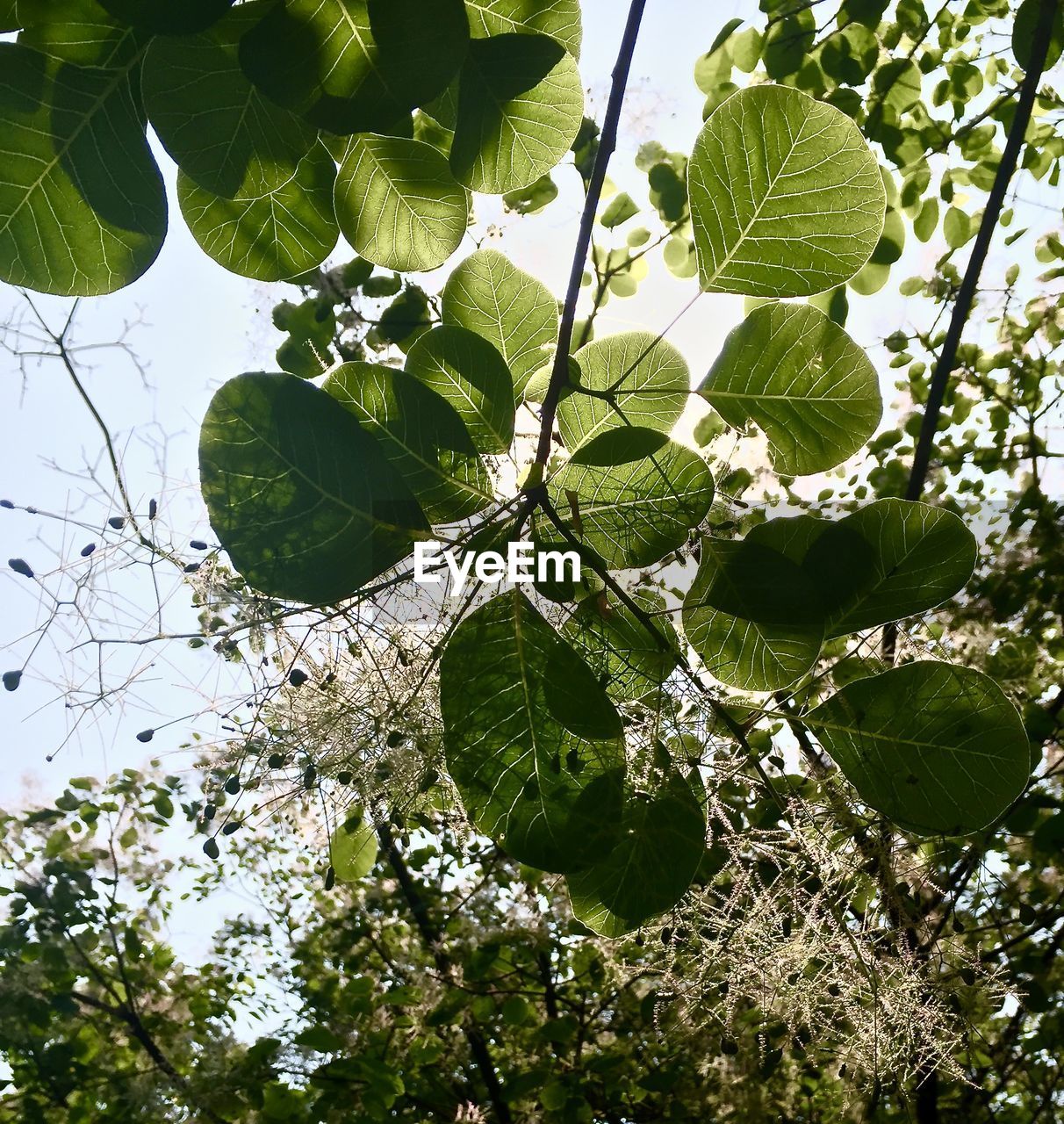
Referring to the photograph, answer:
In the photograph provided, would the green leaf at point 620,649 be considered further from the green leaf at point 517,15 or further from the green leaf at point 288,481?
the green leaf at point 517,15

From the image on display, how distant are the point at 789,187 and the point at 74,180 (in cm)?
38

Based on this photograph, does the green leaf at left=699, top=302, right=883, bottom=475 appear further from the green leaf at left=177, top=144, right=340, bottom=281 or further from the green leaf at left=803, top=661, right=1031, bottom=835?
the green leaf at left=177, top=144, right=340, bottom=281

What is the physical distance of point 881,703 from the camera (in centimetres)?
55

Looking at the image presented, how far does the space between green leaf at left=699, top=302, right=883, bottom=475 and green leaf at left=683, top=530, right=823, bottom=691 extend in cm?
6

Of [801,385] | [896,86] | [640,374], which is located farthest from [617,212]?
[801,385]

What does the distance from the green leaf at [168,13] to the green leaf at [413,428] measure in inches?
6.6

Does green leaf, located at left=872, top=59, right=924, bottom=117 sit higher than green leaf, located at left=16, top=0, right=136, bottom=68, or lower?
higher

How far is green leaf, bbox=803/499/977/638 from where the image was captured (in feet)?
1.76

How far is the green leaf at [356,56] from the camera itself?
377mm

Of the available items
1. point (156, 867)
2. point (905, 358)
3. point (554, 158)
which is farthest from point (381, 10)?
point (156, 867)

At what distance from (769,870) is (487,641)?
31.9 inches

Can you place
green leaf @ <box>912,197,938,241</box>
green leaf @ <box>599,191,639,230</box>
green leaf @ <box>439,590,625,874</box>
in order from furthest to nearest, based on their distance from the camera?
1. green leaf @ <box>912,197,938,241</box>
2. green leaf @ <box>599,191,639,230</box>
3. green leaf @ <box>439,590,625,874</box>

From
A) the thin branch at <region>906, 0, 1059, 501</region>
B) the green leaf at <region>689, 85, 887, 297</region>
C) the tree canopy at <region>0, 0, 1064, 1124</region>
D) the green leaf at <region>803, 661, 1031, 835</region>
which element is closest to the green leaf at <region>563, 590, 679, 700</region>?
the tree canopy at <region>0, 0, 1064, 1124</region>

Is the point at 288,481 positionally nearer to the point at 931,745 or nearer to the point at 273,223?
the point at 273,223
